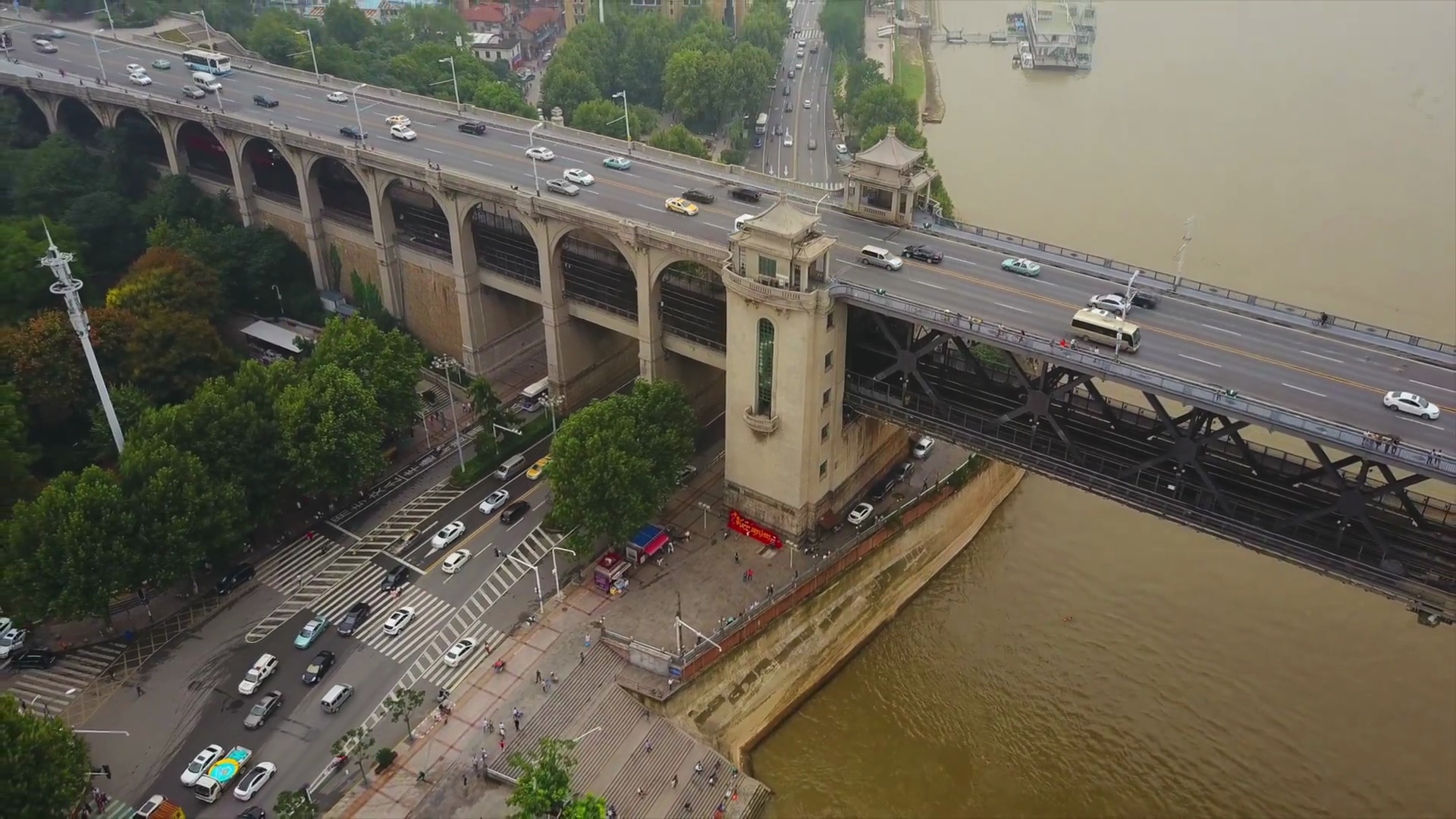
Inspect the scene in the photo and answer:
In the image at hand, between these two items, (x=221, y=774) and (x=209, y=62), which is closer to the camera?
(x=221, y=774)

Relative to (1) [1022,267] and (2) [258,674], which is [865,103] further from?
(2) [258,674]

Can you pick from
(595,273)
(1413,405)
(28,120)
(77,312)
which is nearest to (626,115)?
(595,273)

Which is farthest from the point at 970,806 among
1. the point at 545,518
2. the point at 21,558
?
the point at 21,558

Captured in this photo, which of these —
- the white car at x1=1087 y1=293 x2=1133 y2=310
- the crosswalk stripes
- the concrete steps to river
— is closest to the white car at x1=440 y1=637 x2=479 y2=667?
the concrete steps to river

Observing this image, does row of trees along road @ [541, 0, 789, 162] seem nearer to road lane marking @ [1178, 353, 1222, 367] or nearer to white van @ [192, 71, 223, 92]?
white van @ [192, 71, 223, 92]

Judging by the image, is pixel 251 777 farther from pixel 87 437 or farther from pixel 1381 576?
pixel 1381 576

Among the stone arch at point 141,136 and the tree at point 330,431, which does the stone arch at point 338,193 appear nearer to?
the stone arch at point 141,136
